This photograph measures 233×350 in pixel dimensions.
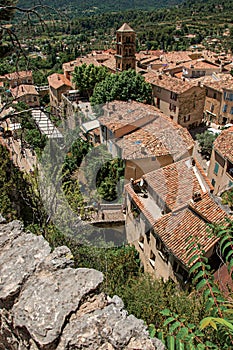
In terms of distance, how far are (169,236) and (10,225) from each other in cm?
721

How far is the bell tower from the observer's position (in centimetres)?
3261

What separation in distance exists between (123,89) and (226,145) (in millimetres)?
12876

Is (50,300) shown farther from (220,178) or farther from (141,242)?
(220,178)

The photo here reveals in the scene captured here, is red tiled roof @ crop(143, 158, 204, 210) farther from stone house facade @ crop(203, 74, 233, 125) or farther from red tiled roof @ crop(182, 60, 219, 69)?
red tiled roof @ crop(182, 60, 219, 69)

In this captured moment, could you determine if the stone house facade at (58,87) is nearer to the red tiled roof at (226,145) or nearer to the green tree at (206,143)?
the green tree at (206,143)

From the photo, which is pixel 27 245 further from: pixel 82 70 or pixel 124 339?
pixel 82 70

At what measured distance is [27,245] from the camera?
3414mm

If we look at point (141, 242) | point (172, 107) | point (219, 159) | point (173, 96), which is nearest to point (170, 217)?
point (141, 242)

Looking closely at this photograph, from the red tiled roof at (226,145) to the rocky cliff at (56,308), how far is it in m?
14.2

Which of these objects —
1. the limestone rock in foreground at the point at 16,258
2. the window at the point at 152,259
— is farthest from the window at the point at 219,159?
the limestone rock in foreground at the point at 16,258

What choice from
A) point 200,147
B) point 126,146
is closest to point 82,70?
point 200,147

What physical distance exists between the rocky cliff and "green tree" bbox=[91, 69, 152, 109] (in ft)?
81.0

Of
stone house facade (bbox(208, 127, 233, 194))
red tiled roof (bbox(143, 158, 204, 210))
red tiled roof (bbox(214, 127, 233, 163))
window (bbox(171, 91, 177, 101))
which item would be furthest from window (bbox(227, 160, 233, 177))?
window (bbox(171, 91, 177, 101))

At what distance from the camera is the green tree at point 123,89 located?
87.8ft
